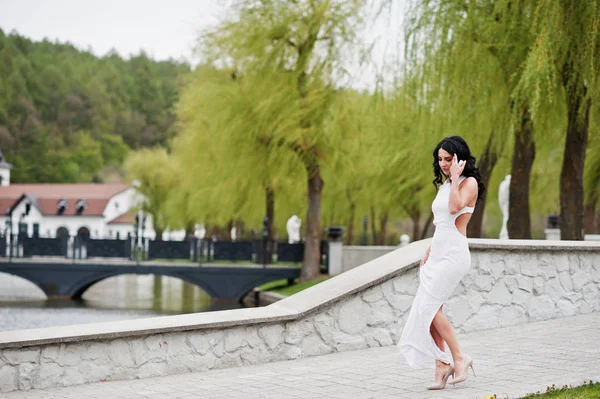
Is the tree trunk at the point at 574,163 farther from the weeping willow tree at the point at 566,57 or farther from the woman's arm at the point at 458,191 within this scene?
the woman's arm at the point at 458,191

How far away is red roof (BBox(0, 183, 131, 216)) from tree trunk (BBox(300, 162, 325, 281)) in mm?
55397

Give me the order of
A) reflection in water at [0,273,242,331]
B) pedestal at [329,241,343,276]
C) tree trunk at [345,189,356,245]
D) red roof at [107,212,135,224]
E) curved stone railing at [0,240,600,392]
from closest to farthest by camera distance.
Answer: curved stone railing at [0,240,600,392] → reflection in water at [0,273,242,331] → pedestal at [329,241,343,276] → tree trunk at [345,189,356,245] → red roof at [107,212,135,224]

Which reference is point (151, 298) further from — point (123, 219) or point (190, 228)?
point (123, 219)

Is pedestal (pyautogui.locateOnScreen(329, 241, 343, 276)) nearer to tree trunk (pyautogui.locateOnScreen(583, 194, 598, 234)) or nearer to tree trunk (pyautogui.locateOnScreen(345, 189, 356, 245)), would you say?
tree trunk (pyautogui.locateOnScreen(345, 189, 356, 245))

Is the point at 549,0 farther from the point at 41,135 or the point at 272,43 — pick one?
the point at 41,135

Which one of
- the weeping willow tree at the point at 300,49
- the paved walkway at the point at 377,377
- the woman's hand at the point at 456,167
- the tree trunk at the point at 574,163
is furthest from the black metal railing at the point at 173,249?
the woman's hand at the point at 456,167

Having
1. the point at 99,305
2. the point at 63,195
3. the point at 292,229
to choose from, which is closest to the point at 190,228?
the point at 99,305

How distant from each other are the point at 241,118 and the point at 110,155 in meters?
81.8

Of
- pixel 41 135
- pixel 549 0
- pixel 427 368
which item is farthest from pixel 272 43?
pixel 41 135

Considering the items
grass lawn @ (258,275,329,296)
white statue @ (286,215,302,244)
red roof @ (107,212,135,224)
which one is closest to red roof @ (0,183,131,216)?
red roof @ (107,212,135,224)

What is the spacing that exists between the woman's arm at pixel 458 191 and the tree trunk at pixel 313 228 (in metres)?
21.3

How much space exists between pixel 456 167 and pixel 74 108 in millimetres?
100760

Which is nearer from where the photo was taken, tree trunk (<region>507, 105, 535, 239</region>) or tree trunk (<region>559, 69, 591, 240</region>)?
tree trunk (<region>559, 69, 591, 240</region>)

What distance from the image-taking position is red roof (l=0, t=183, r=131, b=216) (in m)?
81.8
